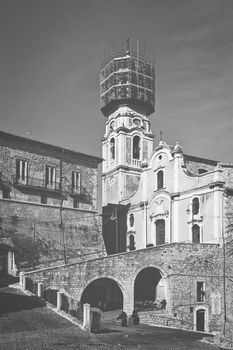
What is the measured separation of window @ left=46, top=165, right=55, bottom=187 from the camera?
148 ft

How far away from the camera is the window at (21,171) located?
43.4m

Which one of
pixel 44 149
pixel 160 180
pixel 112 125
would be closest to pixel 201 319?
pixel 160 180

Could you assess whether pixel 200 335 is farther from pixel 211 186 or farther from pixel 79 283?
pixel 211 186

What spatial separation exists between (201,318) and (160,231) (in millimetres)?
10902

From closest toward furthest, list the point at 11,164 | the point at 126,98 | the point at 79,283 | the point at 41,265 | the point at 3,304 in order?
the point at 3,304, the point at 79,283, the point at 41,265, the point at 11,164, the point at 126,98

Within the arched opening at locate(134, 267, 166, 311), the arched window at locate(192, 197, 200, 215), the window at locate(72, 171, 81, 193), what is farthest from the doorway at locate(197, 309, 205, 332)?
the window at locate(72, 171, 81, 193)

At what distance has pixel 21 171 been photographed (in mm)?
43656

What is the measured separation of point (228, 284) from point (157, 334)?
1229 centimetres

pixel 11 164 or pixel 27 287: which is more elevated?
pixel 11 164

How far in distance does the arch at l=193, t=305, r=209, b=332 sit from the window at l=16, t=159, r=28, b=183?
63.6 ft

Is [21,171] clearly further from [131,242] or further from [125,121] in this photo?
[125,121]

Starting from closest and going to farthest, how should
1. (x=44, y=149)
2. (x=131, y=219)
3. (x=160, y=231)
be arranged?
(x=44, y=149) → (x=160, y=231) → (x=131, y=219)

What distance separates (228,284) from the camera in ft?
131

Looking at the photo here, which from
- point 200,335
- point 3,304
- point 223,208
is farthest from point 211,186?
point 3,304
